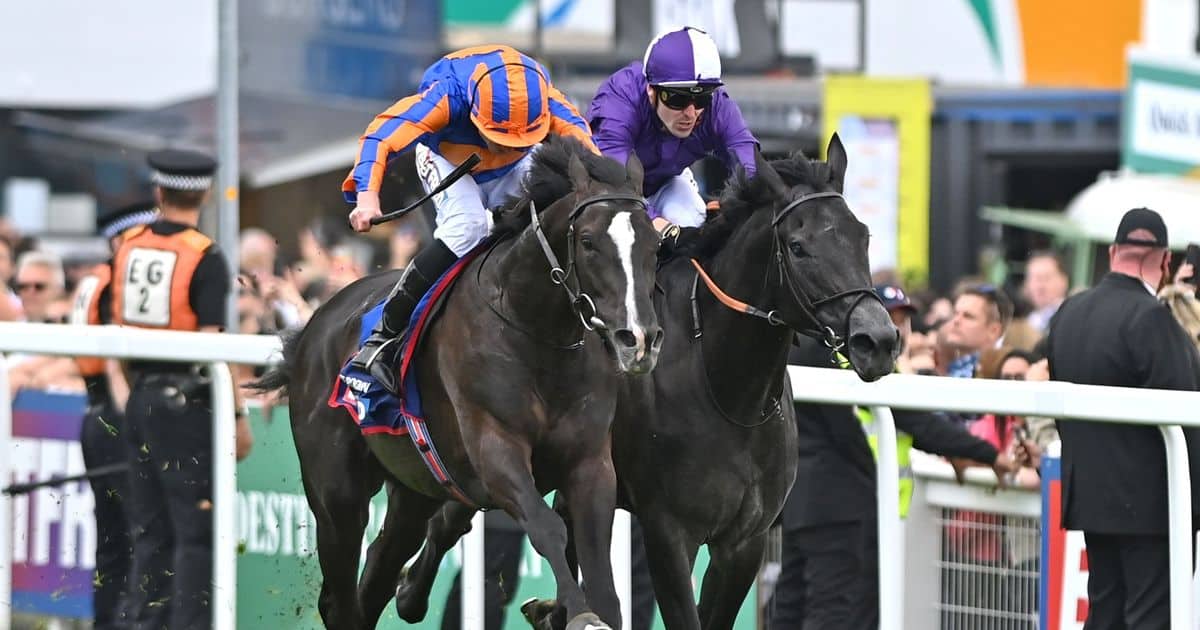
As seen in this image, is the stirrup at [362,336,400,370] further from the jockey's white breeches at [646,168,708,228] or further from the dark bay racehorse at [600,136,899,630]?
the jockey's white breeches at [646,168,708,228]

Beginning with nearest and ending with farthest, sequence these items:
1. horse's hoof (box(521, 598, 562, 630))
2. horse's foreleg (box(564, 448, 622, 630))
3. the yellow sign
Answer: horse's foreleg (box(564, 448, 622, 630))
horse's hoof (box(521, 598, 562, 630))
the yellow sign

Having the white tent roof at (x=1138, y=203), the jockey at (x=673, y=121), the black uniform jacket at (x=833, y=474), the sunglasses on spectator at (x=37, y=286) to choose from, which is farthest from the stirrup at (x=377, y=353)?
the white tent roof at (x=1138, y=203)

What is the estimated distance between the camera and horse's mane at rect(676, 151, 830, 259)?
19.3 ft

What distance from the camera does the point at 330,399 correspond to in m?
6.45

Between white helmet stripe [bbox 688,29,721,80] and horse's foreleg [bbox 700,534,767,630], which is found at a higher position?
white helmet stripe [bbox 688,29,721,80]

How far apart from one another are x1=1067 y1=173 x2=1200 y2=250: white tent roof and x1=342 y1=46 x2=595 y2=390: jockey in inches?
304

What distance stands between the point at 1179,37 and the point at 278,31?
26.2ft

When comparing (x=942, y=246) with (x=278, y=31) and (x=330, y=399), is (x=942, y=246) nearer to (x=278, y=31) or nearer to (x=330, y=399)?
(x=278, y=31)

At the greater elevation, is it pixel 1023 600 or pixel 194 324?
pixel 194 324

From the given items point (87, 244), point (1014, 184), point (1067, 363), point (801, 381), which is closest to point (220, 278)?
point (801, 381)

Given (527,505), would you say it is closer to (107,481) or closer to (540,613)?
(540,613)

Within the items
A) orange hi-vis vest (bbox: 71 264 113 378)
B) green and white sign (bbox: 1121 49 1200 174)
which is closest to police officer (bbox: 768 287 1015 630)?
orange hi-vis vest (bbox: 71 264 113 378)

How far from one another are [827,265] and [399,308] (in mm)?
1311

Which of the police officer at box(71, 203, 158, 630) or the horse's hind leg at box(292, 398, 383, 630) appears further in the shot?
the police officer at box(71, 203, 158, 630)
